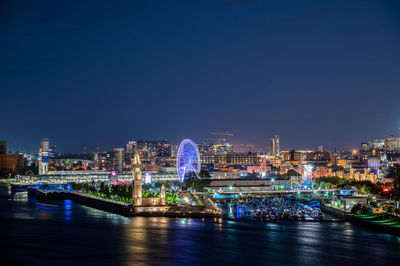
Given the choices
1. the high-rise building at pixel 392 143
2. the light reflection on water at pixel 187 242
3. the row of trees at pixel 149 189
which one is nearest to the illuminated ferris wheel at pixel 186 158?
the row of trees at pixel 149 189

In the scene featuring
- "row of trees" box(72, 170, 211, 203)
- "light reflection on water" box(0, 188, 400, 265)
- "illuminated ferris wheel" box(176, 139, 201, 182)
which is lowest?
"light reflection on water" box(0, 188, 400, 265)

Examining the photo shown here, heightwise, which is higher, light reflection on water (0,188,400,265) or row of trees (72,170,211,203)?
row of trees (72,170,211,203)

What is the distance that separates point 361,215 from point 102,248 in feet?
56.3

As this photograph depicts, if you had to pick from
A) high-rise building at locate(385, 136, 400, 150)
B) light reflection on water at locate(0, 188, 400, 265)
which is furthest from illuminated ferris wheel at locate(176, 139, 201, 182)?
high-rise building at locate(385, 136, 400, 150)

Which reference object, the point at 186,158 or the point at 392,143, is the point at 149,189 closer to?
the point at 186,158

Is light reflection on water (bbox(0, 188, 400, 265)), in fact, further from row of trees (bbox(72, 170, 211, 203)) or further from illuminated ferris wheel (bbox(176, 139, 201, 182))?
illuminated ferris wheel (bbox(176, 139, 201, 182))

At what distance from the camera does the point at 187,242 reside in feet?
79.8

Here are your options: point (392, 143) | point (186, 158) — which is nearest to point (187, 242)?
point (186, 158)

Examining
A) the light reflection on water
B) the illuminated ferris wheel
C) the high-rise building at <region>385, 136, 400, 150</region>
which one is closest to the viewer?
the light reflection on water

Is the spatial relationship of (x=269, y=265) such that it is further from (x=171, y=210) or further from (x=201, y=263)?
(x=171, y=210)

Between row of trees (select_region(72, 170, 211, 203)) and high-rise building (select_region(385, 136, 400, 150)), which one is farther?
high-rise building (select_region(385, 136, 400, 150))

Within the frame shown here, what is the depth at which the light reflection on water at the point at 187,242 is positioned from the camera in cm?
2105

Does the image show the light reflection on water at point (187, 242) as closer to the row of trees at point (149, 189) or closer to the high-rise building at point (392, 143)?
the row of trees at point (149, 189)

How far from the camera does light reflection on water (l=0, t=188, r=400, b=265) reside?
21047 mm
